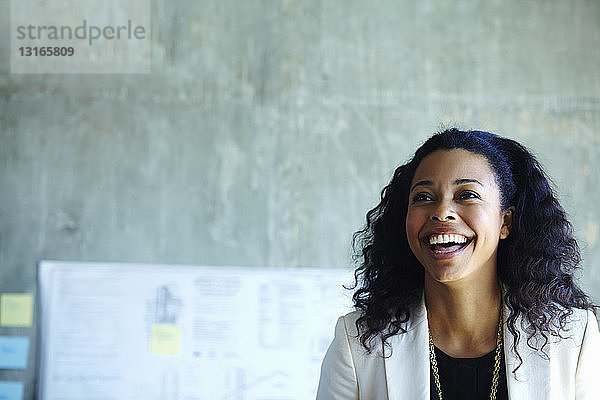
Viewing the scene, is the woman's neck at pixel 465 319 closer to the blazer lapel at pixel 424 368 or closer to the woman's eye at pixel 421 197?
the blazer lapel at pixel 424 368

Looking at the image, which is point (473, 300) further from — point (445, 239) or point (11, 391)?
point (11, 391)

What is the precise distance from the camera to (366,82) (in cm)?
308

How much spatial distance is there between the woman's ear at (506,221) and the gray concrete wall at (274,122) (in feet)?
4.68

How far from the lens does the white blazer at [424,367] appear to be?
57.0 inches

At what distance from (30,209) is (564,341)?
2.41 meters

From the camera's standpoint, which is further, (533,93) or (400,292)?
(533,93)

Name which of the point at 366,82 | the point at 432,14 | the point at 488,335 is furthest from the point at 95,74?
the point at 488,335

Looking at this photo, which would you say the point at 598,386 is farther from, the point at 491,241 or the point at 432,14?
the point at 432,14

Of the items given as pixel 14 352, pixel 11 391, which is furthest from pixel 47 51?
pixel 11 391

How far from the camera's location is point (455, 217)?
1.46 meters

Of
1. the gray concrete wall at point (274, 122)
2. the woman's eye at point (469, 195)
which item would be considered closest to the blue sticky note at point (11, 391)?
the gray concrete wall at point (274, 122)

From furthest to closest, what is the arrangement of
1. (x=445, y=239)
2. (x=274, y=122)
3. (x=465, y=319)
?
(x=274, y=122) → (x=465, y=319) → (x=445, y=239)

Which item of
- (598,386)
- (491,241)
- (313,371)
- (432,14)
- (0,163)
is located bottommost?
(313,371)

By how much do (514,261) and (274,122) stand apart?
1.68m
